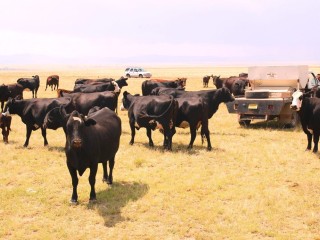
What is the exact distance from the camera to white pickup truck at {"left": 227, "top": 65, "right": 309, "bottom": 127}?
14.8 meters

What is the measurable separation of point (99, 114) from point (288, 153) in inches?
236

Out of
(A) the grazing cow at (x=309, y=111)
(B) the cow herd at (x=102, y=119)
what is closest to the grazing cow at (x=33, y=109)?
(B) the cow herd at (x=102, y=119)

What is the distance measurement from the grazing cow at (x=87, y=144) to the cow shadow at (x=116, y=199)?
1.01 feet

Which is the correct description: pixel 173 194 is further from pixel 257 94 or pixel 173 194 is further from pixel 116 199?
pixel 257 94

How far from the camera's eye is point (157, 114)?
11.9 metres

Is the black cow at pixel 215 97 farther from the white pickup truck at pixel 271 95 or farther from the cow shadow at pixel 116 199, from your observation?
the cow shadow at pixel 116 199

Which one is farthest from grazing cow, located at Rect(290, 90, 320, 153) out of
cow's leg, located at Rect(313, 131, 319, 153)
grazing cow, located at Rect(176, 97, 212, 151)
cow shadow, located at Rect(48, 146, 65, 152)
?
cow shadow, located at Rect(48, 146, 65, 152)

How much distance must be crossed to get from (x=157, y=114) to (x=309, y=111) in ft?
15.0

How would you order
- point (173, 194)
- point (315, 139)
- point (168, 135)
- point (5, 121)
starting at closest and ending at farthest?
point (173, 194) < point (315, 139) < point (168, 135) < point (5, 121)

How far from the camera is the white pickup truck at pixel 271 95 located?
14.8 metres

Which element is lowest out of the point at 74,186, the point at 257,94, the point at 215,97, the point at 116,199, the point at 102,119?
the point at 116,199

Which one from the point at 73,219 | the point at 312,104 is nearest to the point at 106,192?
the point at 73,219

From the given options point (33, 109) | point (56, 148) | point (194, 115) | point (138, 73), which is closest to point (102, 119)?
point (194, 115)

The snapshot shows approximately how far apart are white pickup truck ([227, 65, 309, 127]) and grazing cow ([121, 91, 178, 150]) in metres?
4.38
